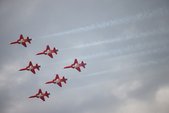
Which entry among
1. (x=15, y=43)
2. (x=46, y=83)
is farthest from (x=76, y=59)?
(x=15, y=43)

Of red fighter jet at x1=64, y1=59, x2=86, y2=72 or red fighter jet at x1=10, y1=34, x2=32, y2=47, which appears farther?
red fighter jet at x1=64, y1=59, x2=86, y2=72

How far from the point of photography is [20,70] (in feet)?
452

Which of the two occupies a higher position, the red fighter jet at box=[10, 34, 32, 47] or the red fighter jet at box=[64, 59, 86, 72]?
the red fighter jet at box=[10, 34, 32, 47]

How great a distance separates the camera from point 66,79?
137500mm

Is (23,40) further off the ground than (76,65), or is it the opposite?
(23,40)

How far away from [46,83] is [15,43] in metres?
21.0

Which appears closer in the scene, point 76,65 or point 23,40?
point 23,40

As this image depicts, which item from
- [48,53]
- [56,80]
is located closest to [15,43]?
[48,53]

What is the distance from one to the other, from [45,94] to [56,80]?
7.82 m

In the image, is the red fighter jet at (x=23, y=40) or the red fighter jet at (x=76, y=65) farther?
the red fighter jet at (x=76, y=65)

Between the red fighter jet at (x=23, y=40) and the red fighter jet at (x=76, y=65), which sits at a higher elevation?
the red fighter jet at (x=23, y=40)

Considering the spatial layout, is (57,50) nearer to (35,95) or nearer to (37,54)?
(37,54)

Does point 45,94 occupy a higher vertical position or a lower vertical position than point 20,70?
lower

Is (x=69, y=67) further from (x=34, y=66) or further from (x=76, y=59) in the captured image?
(x=34, y=66)
